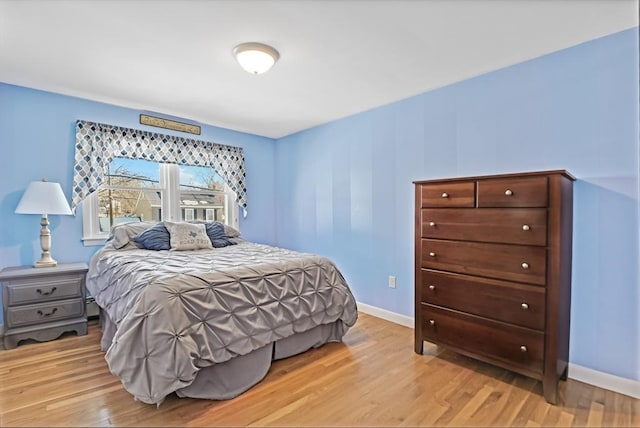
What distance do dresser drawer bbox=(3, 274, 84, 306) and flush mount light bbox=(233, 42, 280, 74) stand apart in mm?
2288

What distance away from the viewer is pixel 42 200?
2.62 metres

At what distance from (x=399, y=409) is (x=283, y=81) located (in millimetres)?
2512

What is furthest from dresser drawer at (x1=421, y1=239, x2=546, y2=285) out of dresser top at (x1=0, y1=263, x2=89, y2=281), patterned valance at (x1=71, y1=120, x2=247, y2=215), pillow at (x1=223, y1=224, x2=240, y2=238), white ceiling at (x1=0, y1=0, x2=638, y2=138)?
dresser top at (x1=0, y1=263, x2=89, y2=281)

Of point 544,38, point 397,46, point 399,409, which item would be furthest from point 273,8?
point 399,409

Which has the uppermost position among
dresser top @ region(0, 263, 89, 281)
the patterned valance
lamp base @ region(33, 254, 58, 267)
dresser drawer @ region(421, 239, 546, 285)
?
the patterned valance

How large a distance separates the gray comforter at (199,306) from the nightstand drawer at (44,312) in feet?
0.61

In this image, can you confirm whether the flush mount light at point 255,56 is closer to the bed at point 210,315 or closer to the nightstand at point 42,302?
the bed at point 210,315

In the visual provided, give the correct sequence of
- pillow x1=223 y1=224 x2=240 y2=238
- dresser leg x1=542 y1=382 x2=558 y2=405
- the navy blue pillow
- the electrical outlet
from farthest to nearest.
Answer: pillow x1=223 y1=224 x2=240 y2=238 < the navy blue pillow < the electrical outlet < dresser leg x1=542 y1=382 x2=558 y2=405

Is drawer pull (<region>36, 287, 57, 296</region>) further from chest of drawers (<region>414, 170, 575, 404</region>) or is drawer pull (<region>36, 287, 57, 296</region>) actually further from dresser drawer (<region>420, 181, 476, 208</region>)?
dresser drawer (<region>420, 181, 476, 208</region>)

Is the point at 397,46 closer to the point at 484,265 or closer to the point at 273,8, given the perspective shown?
the point at 273,8

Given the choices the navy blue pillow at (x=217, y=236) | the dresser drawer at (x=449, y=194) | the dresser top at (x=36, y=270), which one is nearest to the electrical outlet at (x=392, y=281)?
the dresser drawer at (x=449, y=194)

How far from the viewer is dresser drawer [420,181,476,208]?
2.14 metres

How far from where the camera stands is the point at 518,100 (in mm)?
2365

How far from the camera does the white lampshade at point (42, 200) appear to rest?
2576mm
